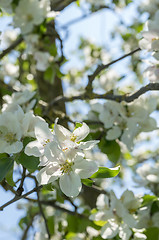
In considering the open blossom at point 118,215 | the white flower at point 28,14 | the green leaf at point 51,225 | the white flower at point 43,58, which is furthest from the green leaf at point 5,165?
the white flower at point 43,58

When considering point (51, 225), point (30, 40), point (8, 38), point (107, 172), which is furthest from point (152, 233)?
point (8, 38)

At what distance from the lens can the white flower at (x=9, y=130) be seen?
41.5 inches

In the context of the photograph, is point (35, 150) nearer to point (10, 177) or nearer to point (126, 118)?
point (10, 177)

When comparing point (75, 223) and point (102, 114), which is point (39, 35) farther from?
point (75, 223)

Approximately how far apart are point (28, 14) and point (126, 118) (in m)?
0.86

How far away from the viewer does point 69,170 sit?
898 millimetres

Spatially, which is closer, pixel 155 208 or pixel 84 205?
pixel 155 208

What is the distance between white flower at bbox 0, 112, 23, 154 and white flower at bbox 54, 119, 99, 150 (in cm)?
21

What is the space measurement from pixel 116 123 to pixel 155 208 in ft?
1.31

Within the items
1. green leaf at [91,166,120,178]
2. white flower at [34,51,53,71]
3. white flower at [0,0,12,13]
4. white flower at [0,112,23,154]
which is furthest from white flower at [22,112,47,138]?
white flower at [34,51,53,71]

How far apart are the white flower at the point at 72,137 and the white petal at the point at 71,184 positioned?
0.26 feet

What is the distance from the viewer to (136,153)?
3.71m

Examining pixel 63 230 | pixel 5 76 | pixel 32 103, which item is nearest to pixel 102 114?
pixel 32 103

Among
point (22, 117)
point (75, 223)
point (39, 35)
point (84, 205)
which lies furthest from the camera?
point (84, 205)
